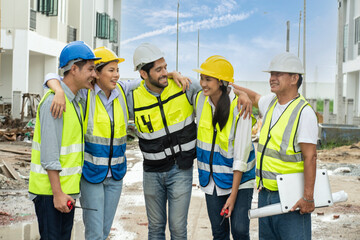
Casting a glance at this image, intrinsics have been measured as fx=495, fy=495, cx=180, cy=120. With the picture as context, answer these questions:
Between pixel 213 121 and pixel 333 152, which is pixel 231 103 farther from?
pixel 333 152

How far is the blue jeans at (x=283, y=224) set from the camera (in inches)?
158

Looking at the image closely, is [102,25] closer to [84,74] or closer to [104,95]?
[104,95]

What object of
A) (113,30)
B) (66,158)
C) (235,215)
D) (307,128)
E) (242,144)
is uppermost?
(113,30)

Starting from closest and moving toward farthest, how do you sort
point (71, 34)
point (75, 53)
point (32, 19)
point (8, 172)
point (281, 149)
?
1. point (75, 53)
2. point (281, 149)
3. point (8, 172)
4. point (32, 19)
5. point (71, 34)

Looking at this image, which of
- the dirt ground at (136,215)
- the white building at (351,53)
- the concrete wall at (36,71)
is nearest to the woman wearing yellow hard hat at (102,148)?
the dirt ground at (136,215)

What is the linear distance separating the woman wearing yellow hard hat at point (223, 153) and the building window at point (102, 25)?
3594 centimetres

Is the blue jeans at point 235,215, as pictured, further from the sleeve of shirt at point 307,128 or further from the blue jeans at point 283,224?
the sleeve of shirt at point 307,128

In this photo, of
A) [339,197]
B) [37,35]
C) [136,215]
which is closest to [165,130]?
[339,197]

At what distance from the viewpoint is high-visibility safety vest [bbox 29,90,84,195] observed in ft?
11.8

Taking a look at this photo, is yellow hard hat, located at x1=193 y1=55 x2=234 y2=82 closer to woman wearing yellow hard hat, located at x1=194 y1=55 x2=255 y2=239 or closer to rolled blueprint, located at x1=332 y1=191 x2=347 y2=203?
woman wearing yellow hard hat, located at x1=194 y1=55 x2=255 y2=239

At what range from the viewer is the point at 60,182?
3627 mm

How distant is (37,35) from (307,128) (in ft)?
88.2

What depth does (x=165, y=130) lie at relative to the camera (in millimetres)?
4652

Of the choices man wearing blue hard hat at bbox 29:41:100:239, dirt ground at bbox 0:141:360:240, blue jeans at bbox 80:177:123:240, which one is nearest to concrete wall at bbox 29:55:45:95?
dirt ground at bbox 0:141:360:240
